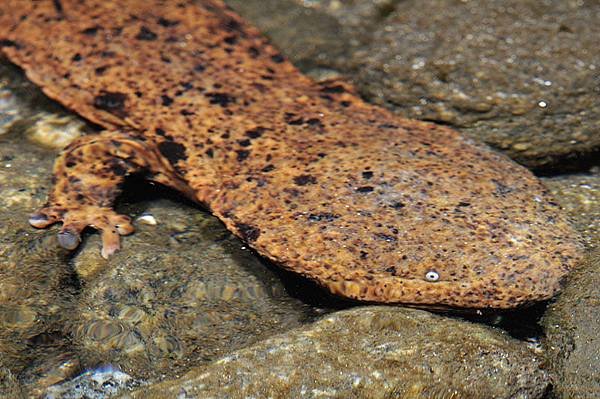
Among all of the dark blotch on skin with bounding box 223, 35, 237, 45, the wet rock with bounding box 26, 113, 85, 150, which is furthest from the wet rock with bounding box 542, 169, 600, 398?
the wet rock with bounding box 26, 113, 85, 150

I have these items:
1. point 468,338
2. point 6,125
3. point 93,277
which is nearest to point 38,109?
point 6,125

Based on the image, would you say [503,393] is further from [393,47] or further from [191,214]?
[393,47]

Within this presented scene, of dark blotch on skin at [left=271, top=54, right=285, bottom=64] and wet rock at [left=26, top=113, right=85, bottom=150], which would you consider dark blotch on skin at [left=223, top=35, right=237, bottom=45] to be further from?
wet rock at [left=26, top=113, right=85, bottom=150]

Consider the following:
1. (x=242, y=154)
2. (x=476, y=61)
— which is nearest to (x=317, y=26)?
(x=476, y=61)

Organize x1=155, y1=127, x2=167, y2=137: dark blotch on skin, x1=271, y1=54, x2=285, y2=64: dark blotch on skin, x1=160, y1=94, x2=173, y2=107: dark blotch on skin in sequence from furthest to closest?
1. x1=271, y1=54, x2=285, y2=64: dark blotch on skin
2. x1=160, y1=94, x2=173, y2=107: dark blotch on skin
3. x1=155, y1=127, x2=167, y2=137: dark blotch on skin

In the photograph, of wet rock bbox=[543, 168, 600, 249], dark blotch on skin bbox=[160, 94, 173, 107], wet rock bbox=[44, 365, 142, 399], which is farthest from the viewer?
dark blotch on skin bbox=[160, 94, 173, 107]

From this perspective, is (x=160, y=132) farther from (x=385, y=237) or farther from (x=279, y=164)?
(x=385, y=237)

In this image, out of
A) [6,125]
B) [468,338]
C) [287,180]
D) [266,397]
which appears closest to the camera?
[266,397]
